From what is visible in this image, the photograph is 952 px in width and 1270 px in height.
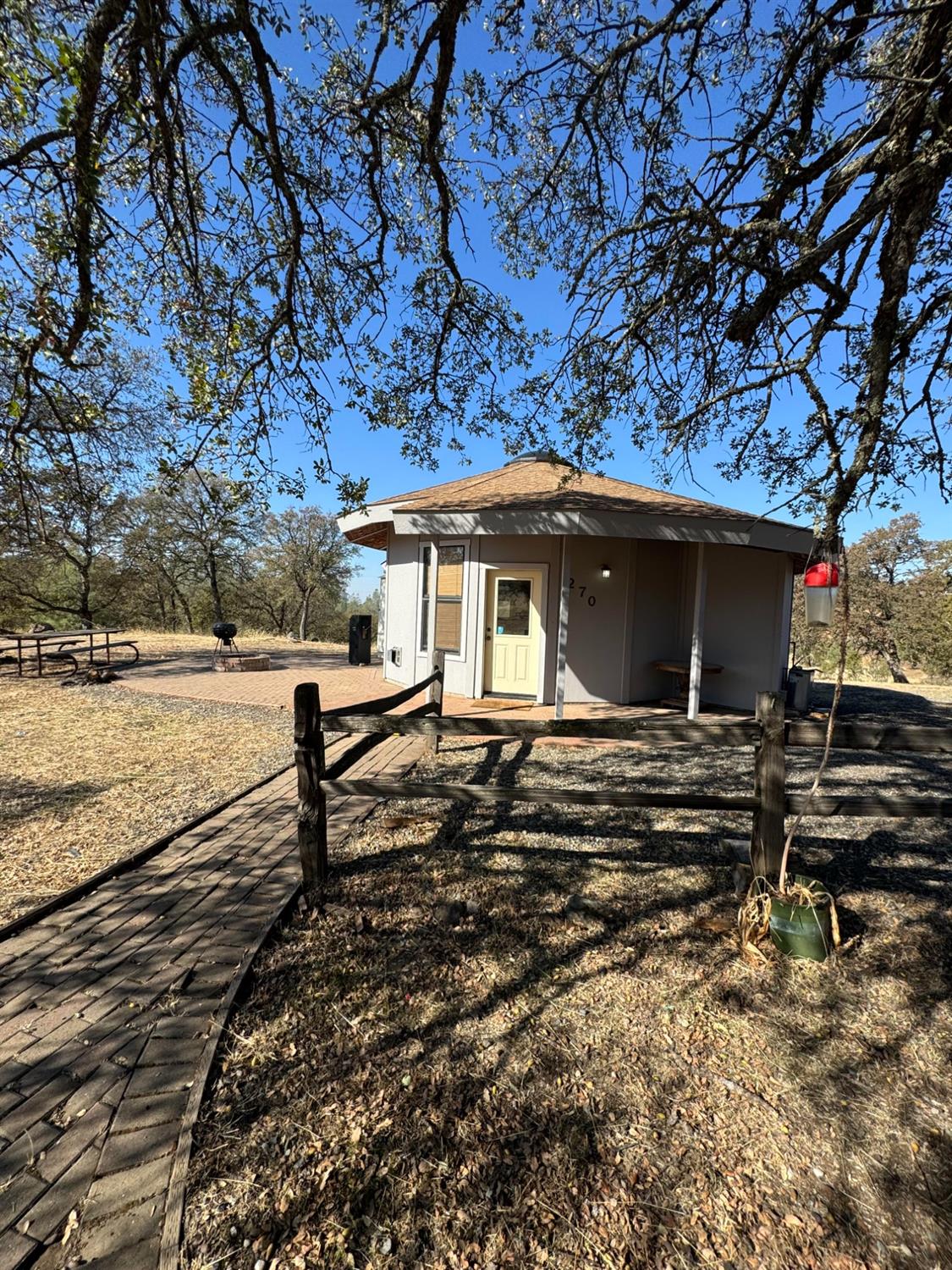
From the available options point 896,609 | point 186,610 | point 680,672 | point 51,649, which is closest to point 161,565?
point 186,610

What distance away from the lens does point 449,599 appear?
10.5 meters

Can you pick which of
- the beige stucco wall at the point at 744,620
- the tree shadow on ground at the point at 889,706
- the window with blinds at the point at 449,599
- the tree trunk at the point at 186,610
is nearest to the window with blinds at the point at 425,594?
the window with blinds at the point at 449,599

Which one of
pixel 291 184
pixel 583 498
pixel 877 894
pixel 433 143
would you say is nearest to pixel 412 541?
pixel 583 498

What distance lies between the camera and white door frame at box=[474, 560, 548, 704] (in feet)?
32.4

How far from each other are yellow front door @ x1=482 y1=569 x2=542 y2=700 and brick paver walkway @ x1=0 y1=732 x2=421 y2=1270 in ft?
20.8

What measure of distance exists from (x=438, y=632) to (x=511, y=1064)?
870 centimetres

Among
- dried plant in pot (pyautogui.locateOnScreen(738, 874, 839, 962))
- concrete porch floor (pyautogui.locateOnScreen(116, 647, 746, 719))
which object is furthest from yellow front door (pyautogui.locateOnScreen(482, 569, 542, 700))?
dried plant in pot (pyautogui.locateOnScreen(738, 874, 839, 962))

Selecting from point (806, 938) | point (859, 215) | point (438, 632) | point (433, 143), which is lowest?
point (806, 938)

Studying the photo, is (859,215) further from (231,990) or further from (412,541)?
(412,541)

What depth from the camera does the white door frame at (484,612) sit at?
988 cm

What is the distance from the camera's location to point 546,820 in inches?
197

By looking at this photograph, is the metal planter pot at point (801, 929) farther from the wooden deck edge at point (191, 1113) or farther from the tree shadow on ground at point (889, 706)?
the tree shadow on ground at point (889, 706)

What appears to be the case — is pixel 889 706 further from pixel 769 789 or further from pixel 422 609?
pixel 769 789

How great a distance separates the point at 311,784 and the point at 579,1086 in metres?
2.06
